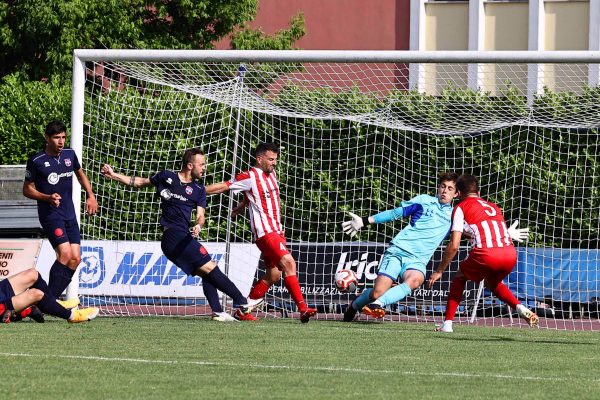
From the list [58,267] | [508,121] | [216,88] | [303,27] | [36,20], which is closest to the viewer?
[58,267]

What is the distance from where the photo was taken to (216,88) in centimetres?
1598

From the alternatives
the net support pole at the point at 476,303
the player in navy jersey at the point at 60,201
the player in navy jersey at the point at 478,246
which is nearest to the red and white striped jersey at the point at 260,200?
the player in navy jersey at the point at 60,201

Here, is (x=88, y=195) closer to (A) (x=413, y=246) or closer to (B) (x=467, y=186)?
(A) (x=413, y=246)

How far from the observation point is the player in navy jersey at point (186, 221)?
1330 centimetres

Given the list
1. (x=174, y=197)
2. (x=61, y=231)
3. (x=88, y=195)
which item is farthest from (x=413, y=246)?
(x=61, y=231)

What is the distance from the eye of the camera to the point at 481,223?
40.2 feet

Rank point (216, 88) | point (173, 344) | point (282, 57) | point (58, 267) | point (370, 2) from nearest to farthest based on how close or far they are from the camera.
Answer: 1. point (173, 344)
2. point (58, 267)
3. point (282, 57)
4. point (216, 88)
5. point (370, 2)

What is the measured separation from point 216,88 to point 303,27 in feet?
38.0

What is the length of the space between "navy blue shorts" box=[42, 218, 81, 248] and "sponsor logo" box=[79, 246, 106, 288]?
4132mm

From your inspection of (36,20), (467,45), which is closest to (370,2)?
(467,45)

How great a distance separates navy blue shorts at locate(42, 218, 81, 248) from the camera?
12.4 m

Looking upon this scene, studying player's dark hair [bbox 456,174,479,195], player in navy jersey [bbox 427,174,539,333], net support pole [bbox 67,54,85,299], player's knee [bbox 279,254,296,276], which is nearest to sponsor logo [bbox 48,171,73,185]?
net support pole [bbox 67,54,85,299]

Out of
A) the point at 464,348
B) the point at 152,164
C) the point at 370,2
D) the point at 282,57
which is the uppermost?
the point at 370,2

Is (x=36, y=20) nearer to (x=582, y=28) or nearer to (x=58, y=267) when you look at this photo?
(x=582, y=28)
